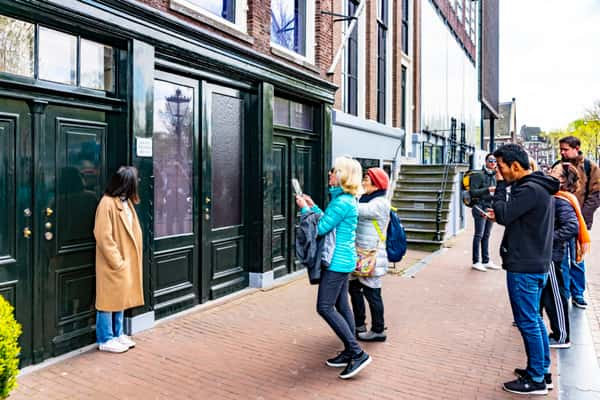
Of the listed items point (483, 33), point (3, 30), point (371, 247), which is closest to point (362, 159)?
point (371, 247)

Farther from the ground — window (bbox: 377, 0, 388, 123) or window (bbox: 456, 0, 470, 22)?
window (bbox: 456, 0, 470, 22)

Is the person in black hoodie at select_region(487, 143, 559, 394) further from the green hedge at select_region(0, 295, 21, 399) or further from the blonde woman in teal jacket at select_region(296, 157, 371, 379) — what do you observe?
the green hedge at select_region(0, 295, 21, 399)


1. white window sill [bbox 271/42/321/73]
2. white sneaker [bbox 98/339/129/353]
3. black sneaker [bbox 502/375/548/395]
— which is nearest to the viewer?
black sneaker [bbox 502/375/548/395]

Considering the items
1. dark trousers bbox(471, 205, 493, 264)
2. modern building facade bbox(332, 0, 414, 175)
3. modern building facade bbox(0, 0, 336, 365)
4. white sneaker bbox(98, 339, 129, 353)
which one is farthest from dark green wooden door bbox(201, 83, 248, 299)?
dark trousers bbox(471, 205, 493, 264)

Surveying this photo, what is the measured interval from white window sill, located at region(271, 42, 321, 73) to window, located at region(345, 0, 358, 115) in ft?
10.3

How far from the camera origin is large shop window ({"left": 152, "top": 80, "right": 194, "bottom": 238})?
613 cm

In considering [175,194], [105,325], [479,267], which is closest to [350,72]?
[479,267]

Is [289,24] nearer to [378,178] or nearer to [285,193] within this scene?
[285,193]

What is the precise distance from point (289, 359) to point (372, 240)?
4.68 feet

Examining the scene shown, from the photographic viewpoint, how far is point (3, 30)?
14.3 ft

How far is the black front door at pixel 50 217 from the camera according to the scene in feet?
14.5

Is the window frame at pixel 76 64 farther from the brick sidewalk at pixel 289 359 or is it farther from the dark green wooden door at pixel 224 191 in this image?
the brick sidewalk at pixel 289 359

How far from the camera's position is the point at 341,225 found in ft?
14.6

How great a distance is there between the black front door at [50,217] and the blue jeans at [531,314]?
13.2ft
